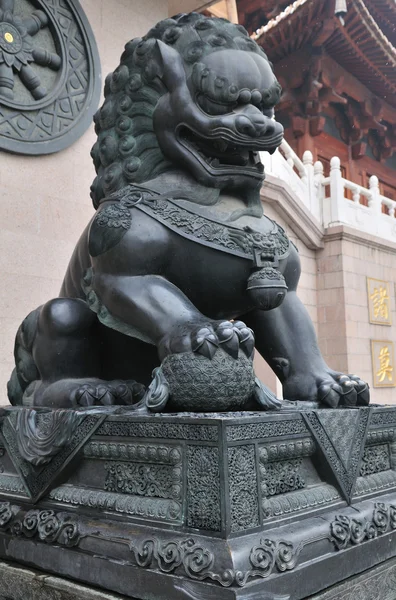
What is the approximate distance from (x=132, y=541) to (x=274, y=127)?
0.97m

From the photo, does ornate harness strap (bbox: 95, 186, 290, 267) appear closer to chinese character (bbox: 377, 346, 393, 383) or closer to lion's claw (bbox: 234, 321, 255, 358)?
lion's claw (bbox: 234, 321, 255, 358)

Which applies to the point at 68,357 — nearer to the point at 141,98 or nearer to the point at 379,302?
the point at 141,98

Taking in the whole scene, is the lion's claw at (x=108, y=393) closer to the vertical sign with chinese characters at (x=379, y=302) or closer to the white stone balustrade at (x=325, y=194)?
the white stone balustrade at (x=325, y=194)

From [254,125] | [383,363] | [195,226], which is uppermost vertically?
[254,125]

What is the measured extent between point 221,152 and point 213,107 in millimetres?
107

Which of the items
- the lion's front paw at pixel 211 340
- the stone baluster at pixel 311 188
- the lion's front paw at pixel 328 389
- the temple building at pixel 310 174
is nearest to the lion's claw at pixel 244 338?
the lion's front paw at pixel 211 340

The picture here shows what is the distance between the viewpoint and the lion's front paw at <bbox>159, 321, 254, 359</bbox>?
1.17 m

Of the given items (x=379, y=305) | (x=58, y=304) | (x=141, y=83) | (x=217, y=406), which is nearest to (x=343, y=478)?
(x=217, y=406)

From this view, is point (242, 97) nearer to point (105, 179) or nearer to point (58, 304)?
point (105, 179)

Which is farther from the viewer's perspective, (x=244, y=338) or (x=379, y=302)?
(x=379, y=302)

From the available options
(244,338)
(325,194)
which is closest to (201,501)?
(244,338)

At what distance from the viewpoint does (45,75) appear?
3.13 meters

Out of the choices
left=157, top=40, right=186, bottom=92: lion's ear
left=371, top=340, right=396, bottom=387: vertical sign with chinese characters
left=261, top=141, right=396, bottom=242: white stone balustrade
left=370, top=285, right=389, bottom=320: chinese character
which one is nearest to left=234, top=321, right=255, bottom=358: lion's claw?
left=157, top=40, right=186, bottom=92: lion's ear

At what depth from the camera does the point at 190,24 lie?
1.52 meters
